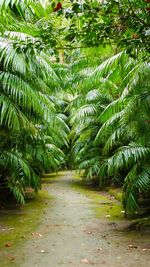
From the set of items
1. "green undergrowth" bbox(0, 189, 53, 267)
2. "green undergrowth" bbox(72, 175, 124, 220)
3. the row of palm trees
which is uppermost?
the row of palm trees

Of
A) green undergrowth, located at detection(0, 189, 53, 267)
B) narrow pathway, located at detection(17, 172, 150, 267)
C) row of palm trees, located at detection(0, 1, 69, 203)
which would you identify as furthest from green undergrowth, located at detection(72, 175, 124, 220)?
row of palm trees, located at detection(0, 1, 69, 203)

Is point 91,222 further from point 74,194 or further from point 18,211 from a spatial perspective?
Answer: point 74,194

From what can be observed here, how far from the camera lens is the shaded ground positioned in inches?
187

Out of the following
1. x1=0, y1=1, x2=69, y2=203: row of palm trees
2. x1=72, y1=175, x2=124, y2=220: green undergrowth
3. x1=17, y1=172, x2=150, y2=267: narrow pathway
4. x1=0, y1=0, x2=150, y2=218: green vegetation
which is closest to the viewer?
x1=0, y1=0, x2=150, y2=218: green vegetation

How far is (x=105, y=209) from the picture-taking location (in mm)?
9094

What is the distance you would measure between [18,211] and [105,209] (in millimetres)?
2237

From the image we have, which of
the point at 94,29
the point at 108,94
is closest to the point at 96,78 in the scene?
the point at 94,29

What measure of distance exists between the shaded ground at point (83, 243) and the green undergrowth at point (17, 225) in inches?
3.8

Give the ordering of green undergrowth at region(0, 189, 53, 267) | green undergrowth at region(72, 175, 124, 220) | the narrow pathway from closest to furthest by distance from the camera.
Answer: the narrow pathway, green undergrowth at region(0, 189, 53, 267), green undergrowth at region(72, 175, 124, 220)

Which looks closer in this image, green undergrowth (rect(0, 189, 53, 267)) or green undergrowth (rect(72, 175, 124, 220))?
green undergrowth (rect(0, 189, 53, 267))

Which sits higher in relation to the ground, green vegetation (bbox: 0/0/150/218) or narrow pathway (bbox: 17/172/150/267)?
green vegetation (bbox: 0/0/150/218)

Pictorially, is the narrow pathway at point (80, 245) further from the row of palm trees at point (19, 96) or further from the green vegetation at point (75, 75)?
the row of palm trees at point (19, 96)

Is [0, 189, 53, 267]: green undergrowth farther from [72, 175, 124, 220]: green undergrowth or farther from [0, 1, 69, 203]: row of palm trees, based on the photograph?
[72, 175, 124, 220]: green undergrowth

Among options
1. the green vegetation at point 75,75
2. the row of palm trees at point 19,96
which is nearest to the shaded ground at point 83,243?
the green vegetation at point 75,75
